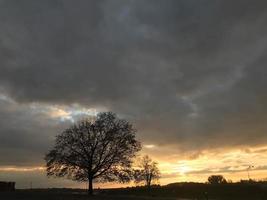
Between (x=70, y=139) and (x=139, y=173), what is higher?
(x=70, y=139)

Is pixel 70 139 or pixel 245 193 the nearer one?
pixel 245 193

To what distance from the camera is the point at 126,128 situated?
82.2m

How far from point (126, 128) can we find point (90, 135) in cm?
691

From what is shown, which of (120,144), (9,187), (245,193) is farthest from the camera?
(9,187)

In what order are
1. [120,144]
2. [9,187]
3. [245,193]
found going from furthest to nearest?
1. [9,187]
2. [120,144]
3. [245,193]

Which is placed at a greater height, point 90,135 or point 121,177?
point 90,135

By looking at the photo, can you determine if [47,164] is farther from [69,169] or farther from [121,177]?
[121,177]

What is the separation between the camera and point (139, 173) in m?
84.4

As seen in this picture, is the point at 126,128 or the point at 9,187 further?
the point at 9,187

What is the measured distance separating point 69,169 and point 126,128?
13255 millimetres

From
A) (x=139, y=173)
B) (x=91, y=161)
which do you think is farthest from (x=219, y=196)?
(x=91, y=161)

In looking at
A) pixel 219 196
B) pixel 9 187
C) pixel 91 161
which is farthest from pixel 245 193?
pixel 9 187

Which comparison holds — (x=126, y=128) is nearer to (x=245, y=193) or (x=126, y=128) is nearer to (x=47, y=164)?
(x=47, y=164)

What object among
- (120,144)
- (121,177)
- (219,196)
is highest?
(120,144)
